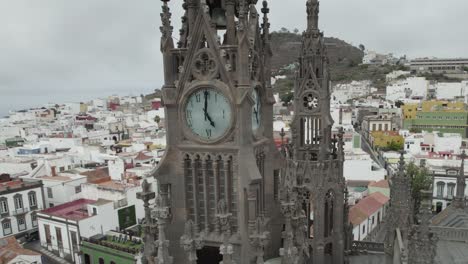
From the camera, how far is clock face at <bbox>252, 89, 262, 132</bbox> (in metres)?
9.95

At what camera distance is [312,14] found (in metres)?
19.8

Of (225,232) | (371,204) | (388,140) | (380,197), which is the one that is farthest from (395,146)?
(225,232)

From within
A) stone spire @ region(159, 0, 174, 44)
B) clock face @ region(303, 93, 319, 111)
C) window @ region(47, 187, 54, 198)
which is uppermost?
stone spire @ region(159, 0, 174, 44)

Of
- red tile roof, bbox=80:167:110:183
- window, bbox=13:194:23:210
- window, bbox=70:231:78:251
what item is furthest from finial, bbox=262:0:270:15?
window, bbox=13:194:23:210

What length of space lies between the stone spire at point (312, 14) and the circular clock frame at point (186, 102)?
487 inches

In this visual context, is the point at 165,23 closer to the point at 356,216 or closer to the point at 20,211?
the point at 356,216

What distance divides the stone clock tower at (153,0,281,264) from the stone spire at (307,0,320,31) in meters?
10.4

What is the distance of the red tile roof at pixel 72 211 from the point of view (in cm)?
3672

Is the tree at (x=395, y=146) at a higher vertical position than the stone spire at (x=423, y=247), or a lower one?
lower

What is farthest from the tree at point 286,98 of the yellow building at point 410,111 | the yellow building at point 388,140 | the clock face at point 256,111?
the clock face at point 256,111

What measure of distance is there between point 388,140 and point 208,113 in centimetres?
6588

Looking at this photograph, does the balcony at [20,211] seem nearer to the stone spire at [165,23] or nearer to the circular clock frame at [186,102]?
the circular clock frame at [186,102]

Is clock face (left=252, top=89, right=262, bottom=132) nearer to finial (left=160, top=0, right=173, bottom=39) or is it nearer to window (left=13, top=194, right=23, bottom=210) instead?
finial (left=160, top=0, right=173, bottom=39)

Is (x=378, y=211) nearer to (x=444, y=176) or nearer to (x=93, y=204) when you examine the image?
(x=444, y=176)
